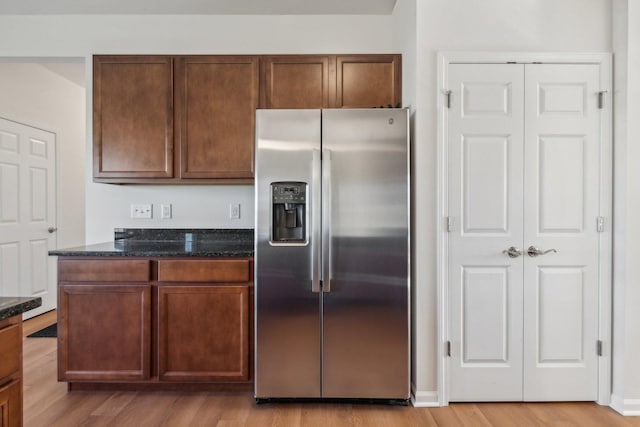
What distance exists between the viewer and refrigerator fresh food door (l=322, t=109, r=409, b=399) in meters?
2.19

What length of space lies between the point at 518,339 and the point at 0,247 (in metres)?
4.37

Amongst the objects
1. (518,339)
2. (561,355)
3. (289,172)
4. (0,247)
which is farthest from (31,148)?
(561,355)

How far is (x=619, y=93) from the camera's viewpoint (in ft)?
7.18

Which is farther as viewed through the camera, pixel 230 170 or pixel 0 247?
pixel 0 247

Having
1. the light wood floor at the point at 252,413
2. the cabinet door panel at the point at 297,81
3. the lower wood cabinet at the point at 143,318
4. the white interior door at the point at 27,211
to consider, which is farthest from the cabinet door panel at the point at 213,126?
the white interior door at the point at 27,211

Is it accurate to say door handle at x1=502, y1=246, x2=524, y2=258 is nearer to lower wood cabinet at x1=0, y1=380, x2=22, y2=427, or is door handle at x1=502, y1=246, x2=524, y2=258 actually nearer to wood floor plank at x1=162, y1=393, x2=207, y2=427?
wood floor plank at x1=162, y1=393, x2=207, y2=427

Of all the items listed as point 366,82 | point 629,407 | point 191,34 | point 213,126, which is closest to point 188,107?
point 213,126

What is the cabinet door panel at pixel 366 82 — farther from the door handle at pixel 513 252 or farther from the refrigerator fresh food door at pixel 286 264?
the door handle at pixel 513 252

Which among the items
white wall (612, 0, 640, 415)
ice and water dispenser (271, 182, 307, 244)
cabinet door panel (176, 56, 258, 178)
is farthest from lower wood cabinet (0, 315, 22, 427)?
white wall (612, 0, 640, 415)

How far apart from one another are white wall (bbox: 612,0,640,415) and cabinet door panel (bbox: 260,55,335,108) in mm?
1721

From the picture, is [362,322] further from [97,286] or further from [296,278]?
[97,286]

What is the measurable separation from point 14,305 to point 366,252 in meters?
1.59

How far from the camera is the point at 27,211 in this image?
391 cm

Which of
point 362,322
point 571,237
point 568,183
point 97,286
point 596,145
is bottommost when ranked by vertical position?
point 362,322
